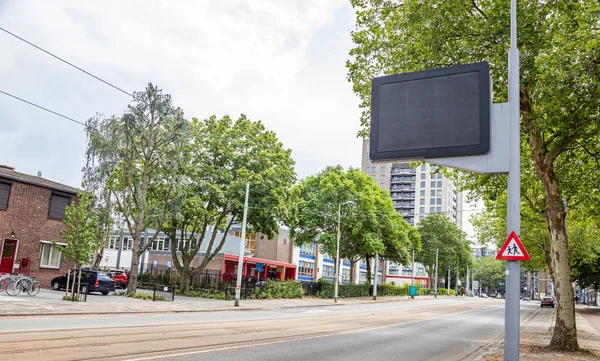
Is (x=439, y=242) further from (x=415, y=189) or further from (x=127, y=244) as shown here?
(x=415, y=189)

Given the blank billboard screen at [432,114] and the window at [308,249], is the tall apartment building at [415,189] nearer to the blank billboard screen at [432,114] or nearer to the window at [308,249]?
the window at [308,249]

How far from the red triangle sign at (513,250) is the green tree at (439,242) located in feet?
251

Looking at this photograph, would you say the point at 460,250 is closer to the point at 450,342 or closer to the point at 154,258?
the point at 154,258

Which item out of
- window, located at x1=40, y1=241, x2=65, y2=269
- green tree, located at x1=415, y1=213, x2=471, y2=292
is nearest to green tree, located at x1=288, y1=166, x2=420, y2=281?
window, located at x1=40, y1=241, x2=65, y2=269

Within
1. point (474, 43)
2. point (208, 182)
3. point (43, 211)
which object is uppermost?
point (474, 43)

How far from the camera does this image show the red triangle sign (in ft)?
28.1

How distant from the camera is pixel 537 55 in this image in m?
14.4

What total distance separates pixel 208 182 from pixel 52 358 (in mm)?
24383

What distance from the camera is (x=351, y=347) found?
13.6m

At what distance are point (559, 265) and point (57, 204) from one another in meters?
28.4

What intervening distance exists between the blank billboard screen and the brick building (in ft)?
83.2

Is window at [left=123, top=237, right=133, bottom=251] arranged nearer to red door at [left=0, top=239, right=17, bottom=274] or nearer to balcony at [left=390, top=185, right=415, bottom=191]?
red door at [left=0, top=239, right=17, bottom=274]

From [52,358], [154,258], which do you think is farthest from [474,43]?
[154,258]

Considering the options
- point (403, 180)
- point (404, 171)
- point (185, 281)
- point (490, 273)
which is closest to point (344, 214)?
point (185, 281)
